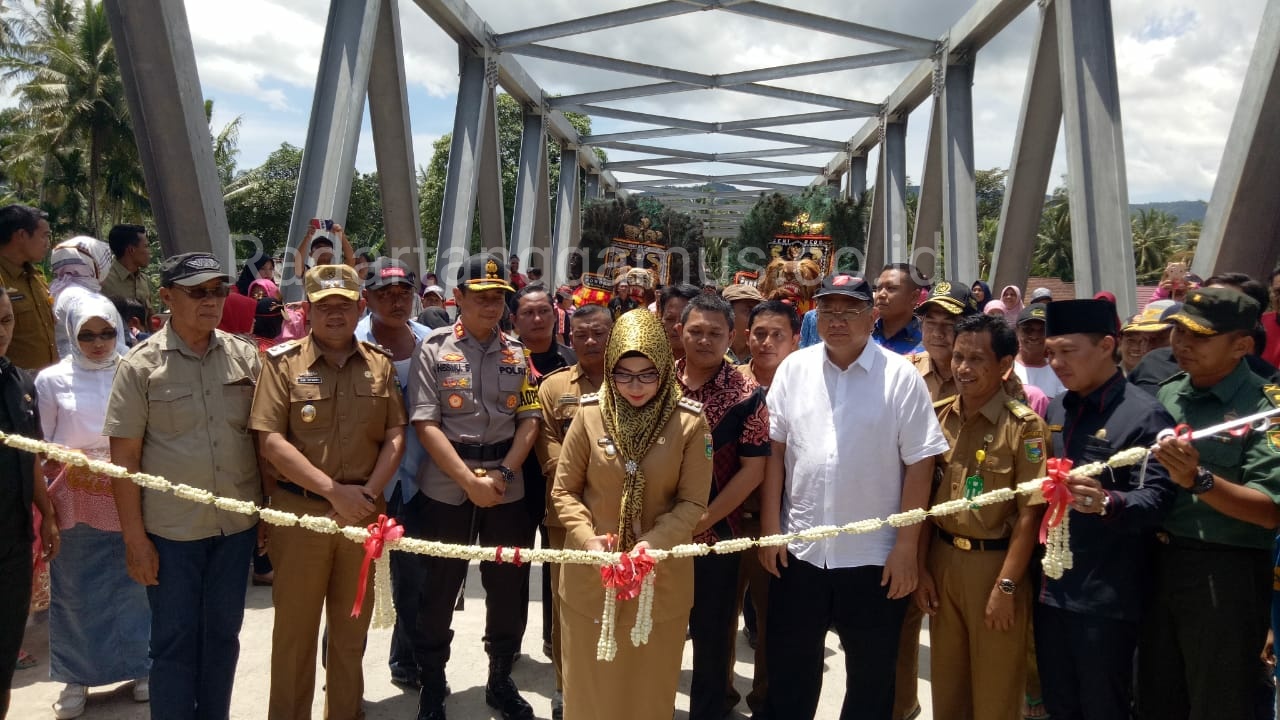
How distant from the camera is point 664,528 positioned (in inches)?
114

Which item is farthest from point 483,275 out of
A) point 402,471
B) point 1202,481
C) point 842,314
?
point 1202,481

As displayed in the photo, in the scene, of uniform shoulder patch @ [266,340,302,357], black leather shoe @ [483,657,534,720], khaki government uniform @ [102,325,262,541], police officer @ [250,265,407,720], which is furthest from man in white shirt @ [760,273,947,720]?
khaki government uniform @ [102,325,262,541]

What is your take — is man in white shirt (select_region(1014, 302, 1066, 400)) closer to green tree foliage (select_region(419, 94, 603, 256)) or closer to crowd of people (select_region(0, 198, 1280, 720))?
crowd of people (select_region(0, 198, 1280, 720))

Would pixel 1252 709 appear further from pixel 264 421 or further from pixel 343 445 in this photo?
pixel 264 421

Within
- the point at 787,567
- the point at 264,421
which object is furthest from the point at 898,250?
the point at 264,421

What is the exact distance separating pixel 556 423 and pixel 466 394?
48 centimetres

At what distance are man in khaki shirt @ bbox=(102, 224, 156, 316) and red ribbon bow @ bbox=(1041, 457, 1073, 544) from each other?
6.33 metres

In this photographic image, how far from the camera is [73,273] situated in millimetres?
4570

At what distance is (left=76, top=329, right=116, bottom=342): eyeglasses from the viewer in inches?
148

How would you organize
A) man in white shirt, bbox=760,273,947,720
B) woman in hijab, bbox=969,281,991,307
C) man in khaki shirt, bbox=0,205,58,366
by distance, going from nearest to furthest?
man in white shirt, bbox=760,273,947,720, man in khaki shirt, bbox=0,205,58,366, woman in hijab, bbox=969,281,991,307

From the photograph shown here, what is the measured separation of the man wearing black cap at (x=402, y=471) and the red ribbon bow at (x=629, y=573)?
1507 millimetres

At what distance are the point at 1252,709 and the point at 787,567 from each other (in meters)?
1.74

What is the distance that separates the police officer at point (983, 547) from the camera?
3.11 metres

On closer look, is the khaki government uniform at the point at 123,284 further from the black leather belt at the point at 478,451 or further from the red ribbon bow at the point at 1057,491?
the red ribbon bow at the point at 1057,491
